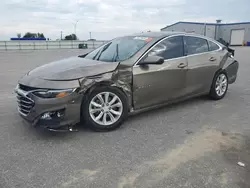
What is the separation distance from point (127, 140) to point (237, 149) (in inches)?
58.5

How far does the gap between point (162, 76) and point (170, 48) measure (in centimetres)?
61

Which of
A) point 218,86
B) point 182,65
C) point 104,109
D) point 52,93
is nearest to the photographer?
point 52,93

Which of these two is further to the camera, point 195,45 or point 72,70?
point 195,45

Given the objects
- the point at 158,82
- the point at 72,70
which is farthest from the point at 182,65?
the point at 72,70

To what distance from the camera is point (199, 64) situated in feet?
16.5

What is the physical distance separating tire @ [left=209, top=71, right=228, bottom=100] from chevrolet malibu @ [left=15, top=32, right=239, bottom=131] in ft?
0.10

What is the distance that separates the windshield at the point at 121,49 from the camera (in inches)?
170

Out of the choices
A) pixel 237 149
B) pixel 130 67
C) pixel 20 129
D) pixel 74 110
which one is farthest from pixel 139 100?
pixel 20 129

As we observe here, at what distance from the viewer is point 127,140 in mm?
3621

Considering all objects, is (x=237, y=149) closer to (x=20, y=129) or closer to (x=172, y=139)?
(x=172, y=139)

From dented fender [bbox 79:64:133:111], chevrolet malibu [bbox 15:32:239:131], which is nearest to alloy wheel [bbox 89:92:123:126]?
chevrolet malibu [bbox 15:32:239:131]

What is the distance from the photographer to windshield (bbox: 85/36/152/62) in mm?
4320

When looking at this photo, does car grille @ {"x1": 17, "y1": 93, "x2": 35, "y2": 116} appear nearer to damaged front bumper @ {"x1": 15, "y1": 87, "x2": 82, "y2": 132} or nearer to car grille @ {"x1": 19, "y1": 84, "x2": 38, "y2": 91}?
damaged front bumper @ {"x1": 15, "y1": 87, "x2": 82, "y2": 132}

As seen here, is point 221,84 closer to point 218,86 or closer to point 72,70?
point 218,86
